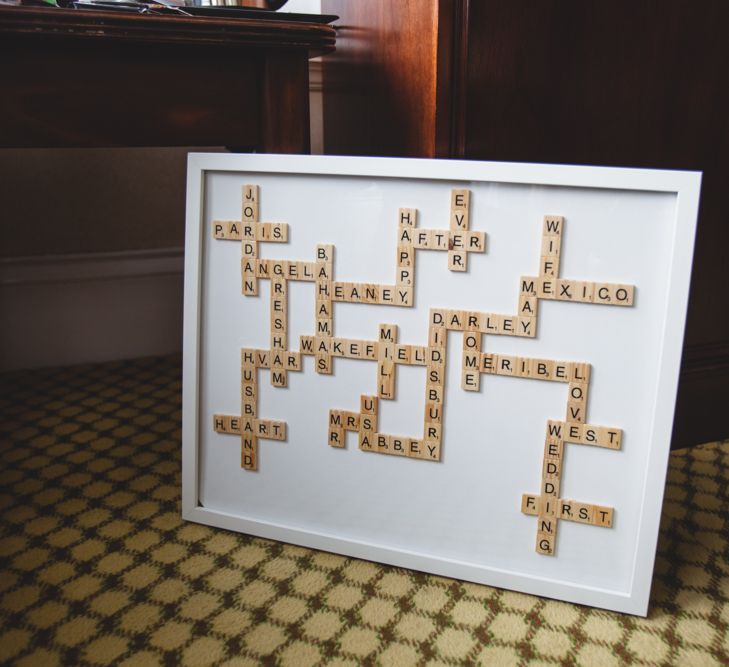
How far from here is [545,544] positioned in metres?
0.74

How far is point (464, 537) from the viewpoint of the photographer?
2.53ft

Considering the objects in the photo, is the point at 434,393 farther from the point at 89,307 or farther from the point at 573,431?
the point at 89,307

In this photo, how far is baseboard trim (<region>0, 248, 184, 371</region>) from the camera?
1410mm

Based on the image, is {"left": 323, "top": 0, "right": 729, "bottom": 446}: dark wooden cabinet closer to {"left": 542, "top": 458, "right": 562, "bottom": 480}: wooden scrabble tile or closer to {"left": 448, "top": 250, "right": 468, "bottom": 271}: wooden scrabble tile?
{"left": 448, "top": 250, "right": 468, "bottom": 271}: wooden scrabble tile

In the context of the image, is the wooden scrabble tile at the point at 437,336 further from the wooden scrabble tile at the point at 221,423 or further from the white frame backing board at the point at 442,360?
the wooden scrabble tile at the point at 221,423

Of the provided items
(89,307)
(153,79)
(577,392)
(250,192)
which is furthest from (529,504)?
(89,307)

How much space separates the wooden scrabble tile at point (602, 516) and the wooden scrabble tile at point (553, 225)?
27 cm

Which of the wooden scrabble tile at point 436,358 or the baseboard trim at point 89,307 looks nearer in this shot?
the wooden scrabble tile at point 436,358

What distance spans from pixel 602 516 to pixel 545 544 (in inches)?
2.5

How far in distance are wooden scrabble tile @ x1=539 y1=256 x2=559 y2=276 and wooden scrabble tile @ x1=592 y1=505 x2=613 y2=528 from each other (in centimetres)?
23

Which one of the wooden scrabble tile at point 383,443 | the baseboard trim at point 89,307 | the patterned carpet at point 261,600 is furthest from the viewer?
the baseboard trim at point 89,307

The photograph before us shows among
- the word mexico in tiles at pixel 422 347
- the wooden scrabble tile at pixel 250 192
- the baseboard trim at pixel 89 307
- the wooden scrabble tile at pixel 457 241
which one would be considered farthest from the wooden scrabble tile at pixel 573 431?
the baseboard trim at pixel 89 307

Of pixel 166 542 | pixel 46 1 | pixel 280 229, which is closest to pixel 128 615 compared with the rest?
pixel 166 542

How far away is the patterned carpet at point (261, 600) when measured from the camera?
26.7 inches
